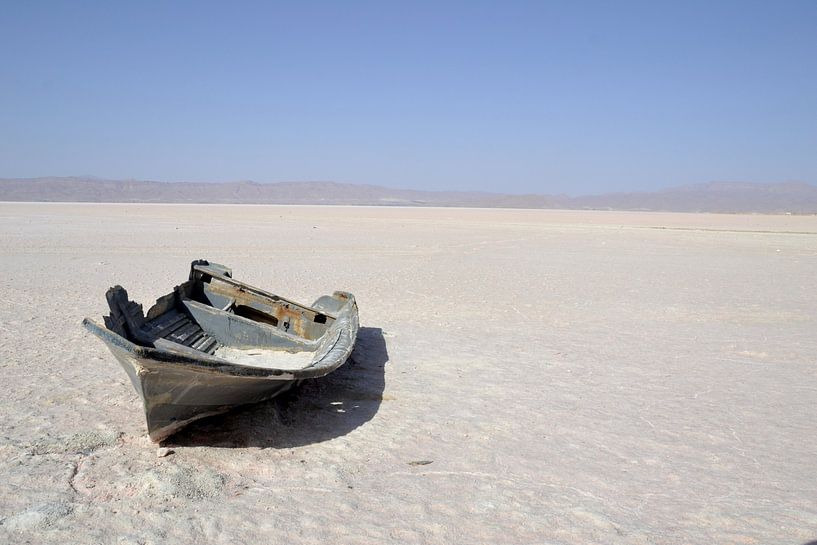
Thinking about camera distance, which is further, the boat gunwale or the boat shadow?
the boat shadow

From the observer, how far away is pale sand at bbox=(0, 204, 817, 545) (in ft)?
11.3

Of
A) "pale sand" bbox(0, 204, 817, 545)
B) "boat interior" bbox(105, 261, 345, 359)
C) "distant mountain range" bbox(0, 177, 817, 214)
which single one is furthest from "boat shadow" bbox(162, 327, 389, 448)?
"distant mountain range" bbox(0, 177, 817, 214)

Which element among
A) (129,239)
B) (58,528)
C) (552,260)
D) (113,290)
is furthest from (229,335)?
(129,239)

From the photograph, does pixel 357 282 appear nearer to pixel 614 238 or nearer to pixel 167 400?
pixel 167 400

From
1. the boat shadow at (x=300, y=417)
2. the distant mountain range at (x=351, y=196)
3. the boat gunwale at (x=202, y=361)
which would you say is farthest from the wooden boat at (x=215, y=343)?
the distant mountain range at (x=351, y=196)

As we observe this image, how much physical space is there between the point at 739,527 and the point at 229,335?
504 cm

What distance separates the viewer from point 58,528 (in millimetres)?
3223

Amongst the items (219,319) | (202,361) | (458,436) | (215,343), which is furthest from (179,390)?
(219,319)

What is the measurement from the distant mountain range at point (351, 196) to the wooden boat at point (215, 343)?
10130 centimetres

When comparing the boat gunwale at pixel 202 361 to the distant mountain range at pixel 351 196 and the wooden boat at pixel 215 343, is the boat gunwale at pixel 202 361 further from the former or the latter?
the distant mountain range at pixel 351 196

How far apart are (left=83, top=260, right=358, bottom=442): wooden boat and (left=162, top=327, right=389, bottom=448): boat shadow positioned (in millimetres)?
210

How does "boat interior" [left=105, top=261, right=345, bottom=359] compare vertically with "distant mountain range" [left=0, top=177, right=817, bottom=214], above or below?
below

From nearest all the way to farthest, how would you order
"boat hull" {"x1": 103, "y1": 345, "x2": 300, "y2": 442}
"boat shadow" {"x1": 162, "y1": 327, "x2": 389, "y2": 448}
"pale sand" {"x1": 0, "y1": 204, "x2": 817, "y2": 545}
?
1. "pale sand" {"x1": 0, "y1": 204, "x2": 817, "y2": 545}
2. "boat hull" {"x1": 103, "y1": 345, "x2": 300, "y2": 442}
3. "boat shadow" {"x1": 162, "y1": 327, "x2": 389, "y2": 448}

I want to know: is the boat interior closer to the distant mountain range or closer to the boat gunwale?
the boat gunwale
